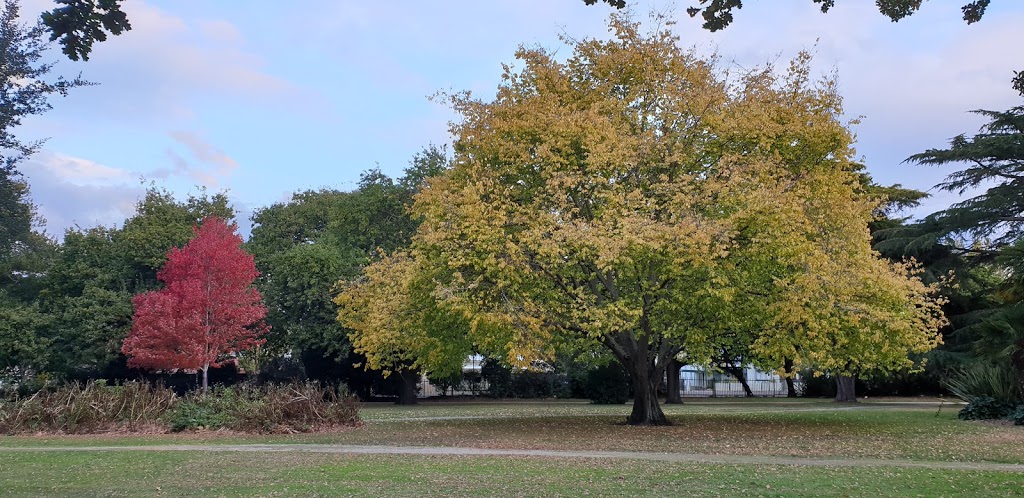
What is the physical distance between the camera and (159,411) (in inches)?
777

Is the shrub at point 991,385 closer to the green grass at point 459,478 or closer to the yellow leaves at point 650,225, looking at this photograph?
the yellow leaves at point 650,225

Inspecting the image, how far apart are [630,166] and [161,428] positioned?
1242 cm

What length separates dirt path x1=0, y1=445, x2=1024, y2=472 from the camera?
488 inches

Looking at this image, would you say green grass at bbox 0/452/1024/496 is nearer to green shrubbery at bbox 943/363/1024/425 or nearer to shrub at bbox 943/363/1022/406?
green shrubbery at bbox 943/363/1024/425

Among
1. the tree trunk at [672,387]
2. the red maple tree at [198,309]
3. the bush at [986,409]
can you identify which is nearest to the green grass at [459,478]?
the bush at [986,409]

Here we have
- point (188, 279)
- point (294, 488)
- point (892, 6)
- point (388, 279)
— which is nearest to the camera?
A: point (892, 6)

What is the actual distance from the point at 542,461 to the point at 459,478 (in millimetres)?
2379

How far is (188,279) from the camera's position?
101 ft

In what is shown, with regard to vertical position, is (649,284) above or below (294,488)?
above

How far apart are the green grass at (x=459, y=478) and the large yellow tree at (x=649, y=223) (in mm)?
4602

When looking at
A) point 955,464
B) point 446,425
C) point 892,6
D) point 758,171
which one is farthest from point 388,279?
point 892,6

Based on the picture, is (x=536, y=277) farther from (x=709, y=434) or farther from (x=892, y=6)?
(x=892, y=6)

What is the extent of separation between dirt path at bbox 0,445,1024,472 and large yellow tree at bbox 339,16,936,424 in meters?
2.59

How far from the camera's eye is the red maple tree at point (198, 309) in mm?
30344
